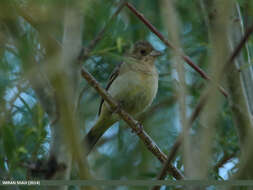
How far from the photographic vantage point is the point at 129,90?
580 centimetres

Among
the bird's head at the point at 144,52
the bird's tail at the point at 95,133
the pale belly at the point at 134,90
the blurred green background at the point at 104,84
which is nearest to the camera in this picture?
the blurred green background at the point at 104,84

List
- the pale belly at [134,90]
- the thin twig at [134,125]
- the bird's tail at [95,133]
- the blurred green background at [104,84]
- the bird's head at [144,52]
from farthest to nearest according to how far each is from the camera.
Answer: the bird's head at [144,52] → the bird's tail at [95,133] → the pale belly at [134,90] → the thin twig at [134,125] → the blurred green background at [104,84]

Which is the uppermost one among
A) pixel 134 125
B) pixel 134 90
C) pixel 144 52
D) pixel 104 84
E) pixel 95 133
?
pixel 144 52

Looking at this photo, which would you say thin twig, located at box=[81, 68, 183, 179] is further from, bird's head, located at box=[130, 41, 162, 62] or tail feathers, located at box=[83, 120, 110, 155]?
bird's head, located at box=[130, 41, 162, 62]

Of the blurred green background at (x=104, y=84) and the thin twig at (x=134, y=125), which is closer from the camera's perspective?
the blurred green background at (x=104, y=84)

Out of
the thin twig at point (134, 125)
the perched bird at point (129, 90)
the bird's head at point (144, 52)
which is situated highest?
the bird's head at point (144, 52)

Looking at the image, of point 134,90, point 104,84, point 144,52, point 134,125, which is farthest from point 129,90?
point 134,125

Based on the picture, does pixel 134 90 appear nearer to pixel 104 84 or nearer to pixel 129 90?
pixel 129 90

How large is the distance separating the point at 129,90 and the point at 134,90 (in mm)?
67

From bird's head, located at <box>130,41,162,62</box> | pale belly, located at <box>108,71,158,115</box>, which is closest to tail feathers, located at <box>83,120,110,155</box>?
pale belly, located at <box>108,71,158,115</box>

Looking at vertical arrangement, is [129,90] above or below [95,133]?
above

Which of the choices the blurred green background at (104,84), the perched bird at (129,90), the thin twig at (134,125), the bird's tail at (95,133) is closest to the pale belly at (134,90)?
the perched bird at (129,90)

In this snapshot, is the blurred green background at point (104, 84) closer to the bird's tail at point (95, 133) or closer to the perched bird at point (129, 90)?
the perched bird at point (129, 90)

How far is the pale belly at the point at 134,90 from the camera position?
19.0 feet
